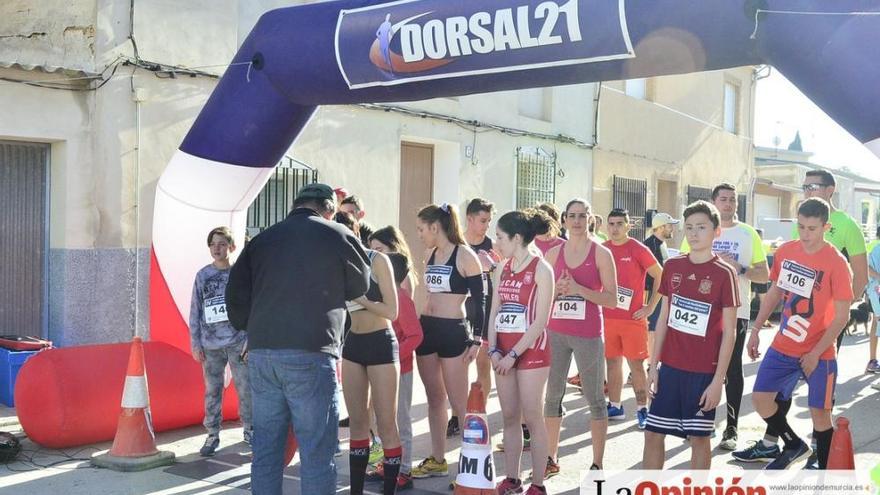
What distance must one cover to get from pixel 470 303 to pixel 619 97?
39.9ft

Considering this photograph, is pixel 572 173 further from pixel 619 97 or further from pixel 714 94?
pixel 714 94

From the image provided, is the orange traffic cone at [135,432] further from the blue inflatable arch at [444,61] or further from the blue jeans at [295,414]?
the blue jeans at [295,414]

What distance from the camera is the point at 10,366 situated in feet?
25.5

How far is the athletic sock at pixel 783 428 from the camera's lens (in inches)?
244

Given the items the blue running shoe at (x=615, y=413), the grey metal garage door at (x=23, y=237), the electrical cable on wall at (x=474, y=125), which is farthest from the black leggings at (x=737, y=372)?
the grey metal garage door at (x=23, y=237)

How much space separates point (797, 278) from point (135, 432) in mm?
4552

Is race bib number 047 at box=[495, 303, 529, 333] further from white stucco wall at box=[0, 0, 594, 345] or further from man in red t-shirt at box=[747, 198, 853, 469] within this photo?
white stucco wall at box=[0, 0, 594, 345]

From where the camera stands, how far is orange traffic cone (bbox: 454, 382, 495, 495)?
5.07 meters

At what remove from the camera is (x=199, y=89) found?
10133 mm

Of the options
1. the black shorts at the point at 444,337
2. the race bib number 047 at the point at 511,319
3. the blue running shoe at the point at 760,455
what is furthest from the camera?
the blue running shoe at the point at 760,455

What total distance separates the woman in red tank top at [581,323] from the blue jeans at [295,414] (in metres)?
1.82

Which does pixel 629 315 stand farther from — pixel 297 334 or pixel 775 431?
pixel 297 334

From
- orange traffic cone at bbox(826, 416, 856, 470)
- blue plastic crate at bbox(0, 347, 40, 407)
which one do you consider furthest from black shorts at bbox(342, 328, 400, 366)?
blue plastic crate at bbox(0, 347, 40, 407)

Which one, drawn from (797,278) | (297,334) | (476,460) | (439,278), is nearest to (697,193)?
(797,278)
